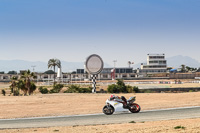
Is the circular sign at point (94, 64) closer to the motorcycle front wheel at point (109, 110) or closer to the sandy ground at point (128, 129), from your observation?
the motorcycle front wheel at point (109, 110)

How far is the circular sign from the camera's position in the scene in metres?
62.2

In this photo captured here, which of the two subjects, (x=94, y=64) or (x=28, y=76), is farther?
(x=94, y=64)

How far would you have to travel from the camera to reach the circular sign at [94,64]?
62.2 metres

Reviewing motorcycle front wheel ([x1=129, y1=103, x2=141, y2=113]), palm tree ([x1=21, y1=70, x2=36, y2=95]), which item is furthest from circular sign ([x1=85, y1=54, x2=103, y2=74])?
motorcycle front wheel ([x1=129, y1=103, x2=141, y2=113])

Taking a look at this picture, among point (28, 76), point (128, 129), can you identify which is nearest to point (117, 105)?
point (128, 129)

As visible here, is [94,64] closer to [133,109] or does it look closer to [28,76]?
[28,76]

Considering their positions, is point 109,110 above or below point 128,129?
above

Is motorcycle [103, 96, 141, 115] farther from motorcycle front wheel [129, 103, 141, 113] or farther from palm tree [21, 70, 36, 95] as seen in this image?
palm tree [21, 70, 36, 95]

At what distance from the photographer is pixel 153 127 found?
17.3 metres

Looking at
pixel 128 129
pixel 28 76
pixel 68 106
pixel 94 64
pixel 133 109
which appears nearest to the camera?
pixel 128 129

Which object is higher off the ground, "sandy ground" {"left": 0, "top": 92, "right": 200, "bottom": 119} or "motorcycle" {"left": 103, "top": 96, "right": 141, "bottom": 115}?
"motorcycle" {"left": 103, "top": 96, "right": 141, "bottom": 115}

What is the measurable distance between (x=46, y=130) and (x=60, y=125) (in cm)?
204

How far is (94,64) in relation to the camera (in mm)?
62844

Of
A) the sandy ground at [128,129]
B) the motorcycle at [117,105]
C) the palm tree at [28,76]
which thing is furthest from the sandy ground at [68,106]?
the palm tree at [28,76]
